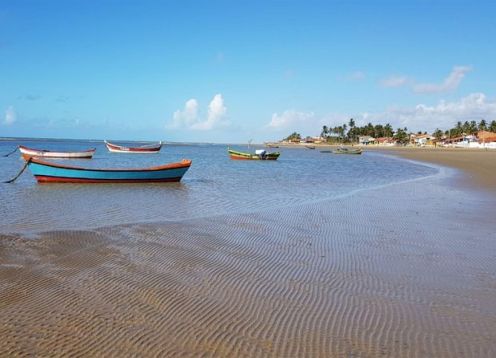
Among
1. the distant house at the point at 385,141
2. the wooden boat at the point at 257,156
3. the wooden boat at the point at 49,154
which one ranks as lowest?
the distant house at the point at 385,141

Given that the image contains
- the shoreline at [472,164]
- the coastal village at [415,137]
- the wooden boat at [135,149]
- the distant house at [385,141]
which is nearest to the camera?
the shoreline at [472,164]

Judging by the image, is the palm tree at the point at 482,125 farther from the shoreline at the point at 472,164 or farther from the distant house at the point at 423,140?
Answer: the shoreline at the point at 472,164

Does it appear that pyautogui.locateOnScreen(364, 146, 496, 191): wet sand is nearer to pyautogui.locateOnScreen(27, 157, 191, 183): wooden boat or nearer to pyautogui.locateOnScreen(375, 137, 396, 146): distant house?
pyautogui.locateOnScreen(27, 157, 191, 183): wooden boat

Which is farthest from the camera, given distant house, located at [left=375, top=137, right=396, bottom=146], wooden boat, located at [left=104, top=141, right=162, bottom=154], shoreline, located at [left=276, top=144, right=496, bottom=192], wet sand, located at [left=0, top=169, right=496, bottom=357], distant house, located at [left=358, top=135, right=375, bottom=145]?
distant house, located at [left=358, top=135, right=375, bottom=145]

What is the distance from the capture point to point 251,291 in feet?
18.8

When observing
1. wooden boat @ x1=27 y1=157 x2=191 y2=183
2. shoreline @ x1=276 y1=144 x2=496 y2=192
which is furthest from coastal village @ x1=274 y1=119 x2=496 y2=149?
wooden boat @ x1=27 y1=157 x2=191 y2=183

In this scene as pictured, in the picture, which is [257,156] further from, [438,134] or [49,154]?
[438,134]

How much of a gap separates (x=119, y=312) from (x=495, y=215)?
1079 centimetres

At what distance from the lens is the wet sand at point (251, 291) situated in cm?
420

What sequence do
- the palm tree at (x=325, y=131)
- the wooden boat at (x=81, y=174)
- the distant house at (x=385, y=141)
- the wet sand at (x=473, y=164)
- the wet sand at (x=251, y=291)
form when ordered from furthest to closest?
the palm tree at (x=325, y=131) → the distant house at (x=385, y=141) → the wet sand at (x=473, y=164) → the wooden boat at (x=81, y=174) → the wet sand at (x=251, y=291)

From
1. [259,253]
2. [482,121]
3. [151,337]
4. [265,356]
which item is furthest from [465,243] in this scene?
[482,121]

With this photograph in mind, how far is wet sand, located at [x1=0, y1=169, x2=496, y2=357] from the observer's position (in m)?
4.20

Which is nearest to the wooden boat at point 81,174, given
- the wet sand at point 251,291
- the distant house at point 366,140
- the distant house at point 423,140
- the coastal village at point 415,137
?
the wet sand at point 251,291

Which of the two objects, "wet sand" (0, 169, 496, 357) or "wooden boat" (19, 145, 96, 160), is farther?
"wooden boat" (19, 145, 96, 160)
